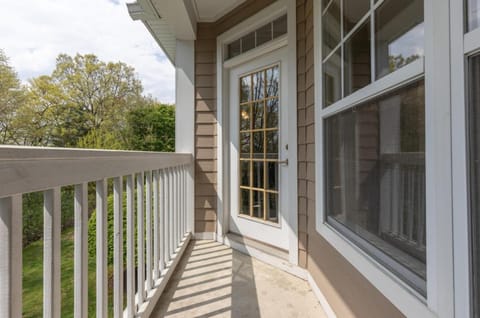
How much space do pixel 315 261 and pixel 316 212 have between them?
0.38 m

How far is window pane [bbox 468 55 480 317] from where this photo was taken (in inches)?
26.5

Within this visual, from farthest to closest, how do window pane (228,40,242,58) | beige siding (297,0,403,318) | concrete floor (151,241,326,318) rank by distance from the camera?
window pane (228,40,242,58) < concrete floor (151,241,326,318) < beige siding (297,0,403,318)

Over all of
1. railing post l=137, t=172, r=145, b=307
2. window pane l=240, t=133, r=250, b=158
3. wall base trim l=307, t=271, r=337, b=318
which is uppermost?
window pane l=240, t=133, r=250, b=158

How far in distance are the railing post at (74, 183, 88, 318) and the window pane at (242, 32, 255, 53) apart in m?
2.40

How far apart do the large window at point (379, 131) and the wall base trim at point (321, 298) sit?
1.73 ft

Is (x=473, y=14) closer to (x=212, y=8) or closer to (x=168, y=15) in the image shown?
(x=168, y=15)

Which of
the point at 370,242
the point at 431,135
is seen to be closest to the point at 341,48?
the point at 431,135

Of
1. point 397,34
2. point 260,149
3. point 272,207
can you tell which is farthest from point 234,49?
point 397,34

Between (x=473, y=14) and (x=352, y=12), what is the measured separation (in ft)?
2.76

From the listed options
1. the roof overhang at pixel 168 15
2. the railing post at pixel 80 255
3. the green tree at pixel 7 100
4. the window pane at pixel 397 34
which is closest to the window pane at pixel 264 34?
the roof overhang at pixel 168 15

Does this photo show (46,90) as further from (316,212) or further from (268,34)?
(316,212)

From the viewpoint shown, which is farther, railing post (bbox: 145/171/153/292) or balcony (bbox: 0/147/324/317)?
railing post (bbox: 145/171/153/292)

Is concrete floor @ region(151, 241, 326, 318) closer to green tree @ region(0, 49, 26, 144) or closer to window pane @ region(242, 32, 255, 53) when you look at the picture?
window pane @ region(242, 32, 255, 53)

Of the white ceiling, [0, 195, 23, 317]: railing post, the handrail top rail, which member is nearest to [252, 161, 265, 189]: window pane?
the handrail top rail
